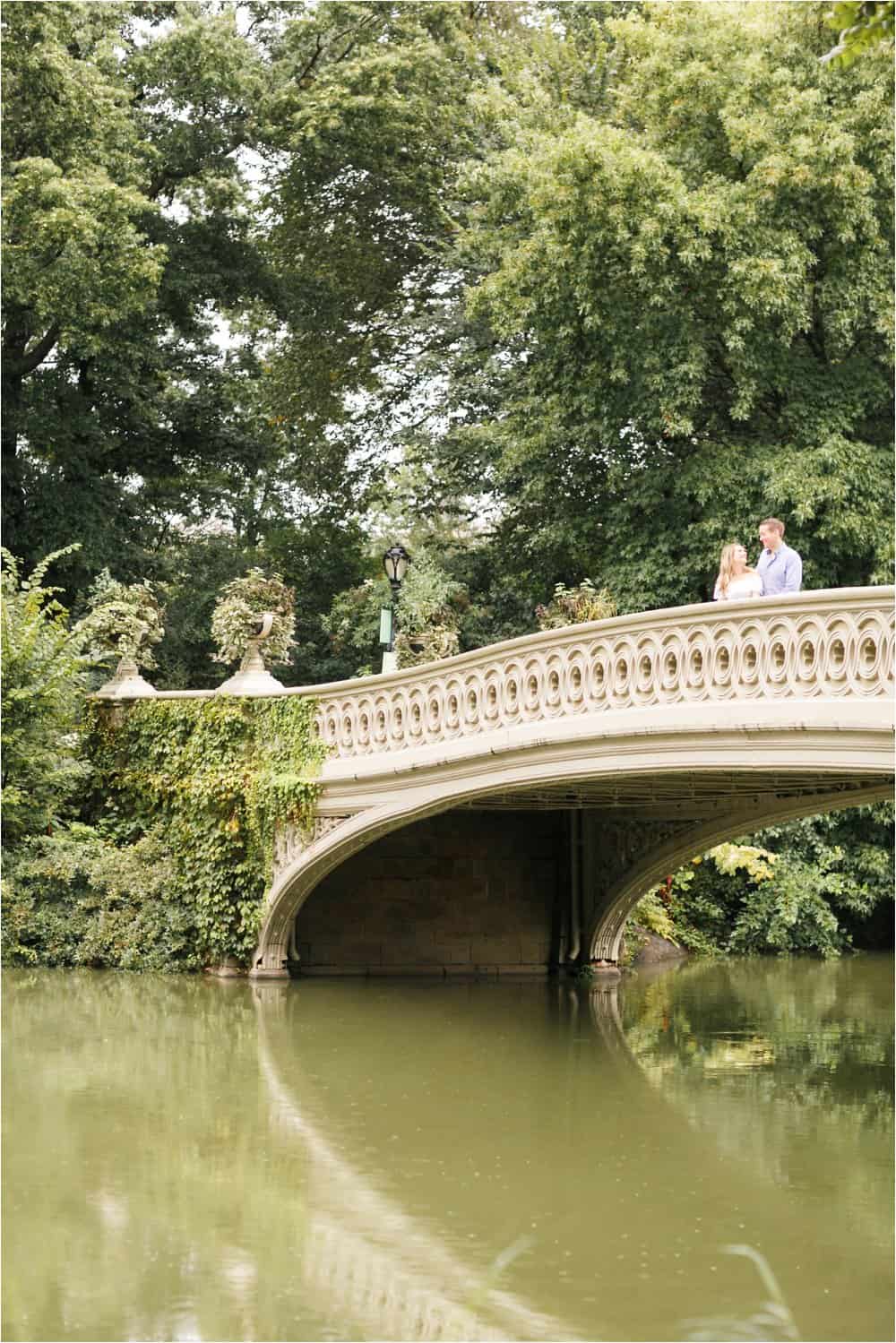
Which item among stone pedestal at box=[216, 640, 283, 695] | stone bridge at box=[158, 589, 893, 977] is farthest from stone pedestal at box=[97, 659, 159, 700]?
stone bridge at box=[158, 589, 893, 977]

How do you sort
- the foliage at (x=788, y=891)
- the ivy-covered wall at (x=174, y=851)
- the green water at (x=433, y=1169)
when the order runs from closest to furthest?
the green water at (x=433, y=1169) → the ivy-covered wall at (x=174, y=851) → the foliage at (x=788, y=891)

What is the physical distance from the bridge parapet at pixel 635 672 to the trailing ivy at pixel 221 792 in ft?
2.01

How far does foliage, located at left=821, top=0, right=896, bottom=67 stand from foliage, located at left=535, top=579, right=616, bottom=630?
11.9 metres

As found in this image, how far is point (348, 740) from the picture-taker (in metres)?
16.1

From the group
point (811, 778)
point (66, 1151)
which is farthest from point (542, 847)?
point (66, 1151)

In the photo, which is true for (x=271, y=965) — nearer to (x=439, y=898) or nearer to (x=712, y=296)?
(x=439, y=898)

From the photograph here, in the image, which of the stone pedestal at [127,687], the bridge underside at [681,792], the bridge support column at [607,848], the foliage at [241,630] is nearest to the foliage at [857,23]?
the bridge underside at [681,792]

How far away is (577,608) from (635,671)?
8476 mm

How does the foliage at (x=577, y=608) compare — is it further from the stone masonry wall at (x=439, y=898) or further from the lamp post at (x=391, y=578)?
the lamp post at (x=391, y=578)

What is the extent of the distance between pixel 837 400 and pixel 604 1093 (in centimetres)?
1224

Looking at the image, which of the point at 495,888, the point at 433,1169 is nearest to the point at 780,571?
the point at 433,1169

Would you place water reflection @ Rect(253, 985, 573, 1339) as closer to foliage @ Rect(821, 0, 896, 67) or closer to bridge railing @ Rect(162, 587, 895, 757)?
bridge railing @ Rect(162, 587, 895, 757)

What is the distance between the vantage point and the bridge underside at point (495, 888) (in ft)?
60.0

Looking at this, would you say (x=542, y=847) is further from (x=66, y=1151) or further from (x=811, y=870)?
(x=66, y=1151)
